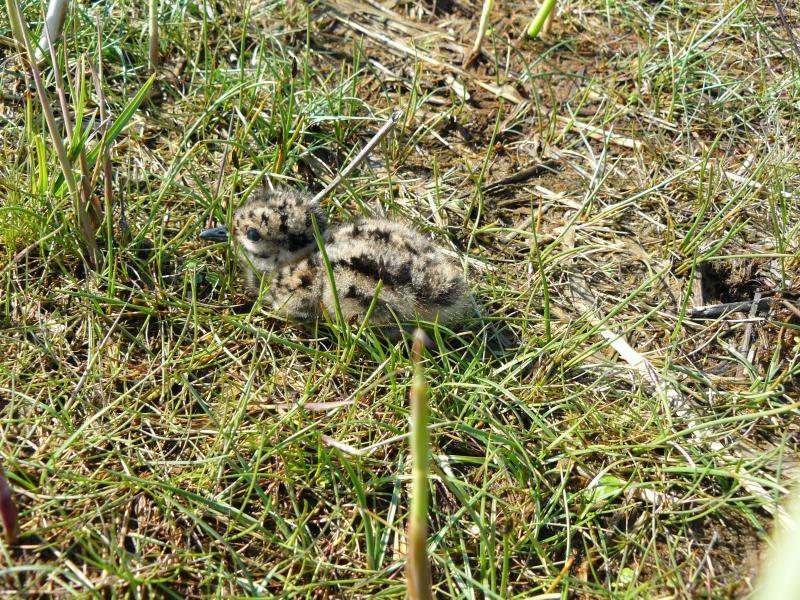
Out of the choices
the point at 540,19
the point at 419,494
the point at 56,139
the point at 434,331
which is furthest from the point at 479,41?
the point at 419,494

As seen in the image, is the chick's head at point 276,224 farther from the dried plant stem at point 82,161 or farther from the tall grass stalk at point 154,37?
the tall grass stalk at point 154,37

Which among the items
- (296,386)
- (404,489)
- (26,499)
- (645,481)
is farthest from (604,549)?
(26,499)

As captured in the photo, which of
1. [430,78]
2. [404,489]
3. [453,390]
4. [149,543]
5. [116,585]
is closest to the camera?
[116,585]

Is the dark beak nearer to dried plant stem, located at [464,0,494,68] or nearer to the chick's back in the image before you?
the chick's back

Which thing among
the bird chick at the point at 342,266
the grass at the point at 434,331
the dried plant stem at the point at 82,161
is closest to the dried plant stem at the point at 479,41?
the grass at the point at 434,331

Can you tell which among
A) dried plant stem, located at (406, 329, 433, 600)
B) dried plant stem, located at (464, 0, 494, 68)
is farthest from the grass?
dried plant stem, located at (406, 329, 433, 600)

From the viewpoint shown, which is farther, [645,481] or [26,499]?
[645,481]

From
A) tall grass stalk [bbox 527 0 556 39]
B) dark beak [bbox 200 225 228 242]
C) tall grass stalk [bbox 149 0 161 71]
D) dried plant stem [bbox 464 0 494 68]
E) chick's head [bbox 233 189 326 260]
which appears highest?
tall grass stalk [bbox 527 0 556 39]

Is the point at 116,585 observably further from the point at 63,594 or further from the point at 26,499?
the point at 26,499

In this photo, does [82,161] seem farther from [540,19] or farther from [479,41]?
[540,19]
